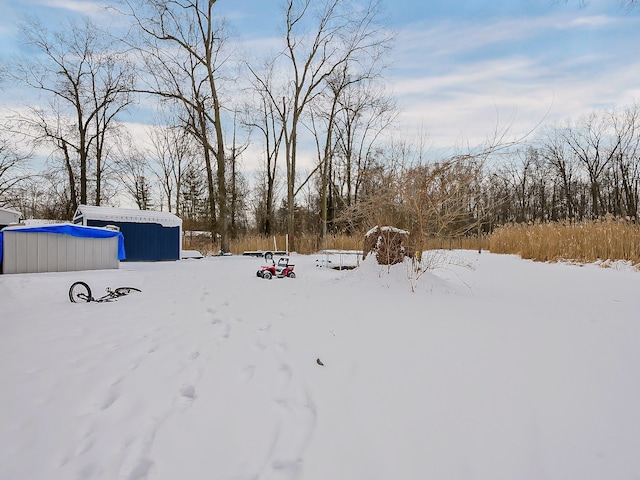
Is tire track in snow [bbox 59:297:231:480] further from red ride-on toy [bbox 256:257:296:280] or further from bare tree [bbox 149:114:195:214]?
bare tree [bbox 149:114:195:214]

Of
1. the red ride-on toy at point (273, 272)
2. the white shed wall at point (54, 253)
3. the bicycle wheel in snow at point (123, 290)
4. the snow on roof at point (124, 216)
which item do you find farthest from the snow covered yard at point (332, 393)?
the snow on roof at point (124, 216)

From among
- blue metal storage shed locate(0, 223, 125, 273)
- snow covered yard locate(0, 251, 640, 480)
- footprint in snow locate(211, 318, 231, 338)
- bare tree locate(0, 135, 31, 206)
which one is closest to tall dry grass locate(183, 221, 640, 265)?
snow covered yard locate(0, 251, 640, 480)

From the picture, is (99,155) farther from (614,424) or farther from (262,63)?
(614,424)

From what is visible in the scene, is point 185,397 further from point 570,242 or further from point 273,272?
point 570,242

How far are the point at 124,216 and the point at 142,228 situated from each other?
2.27 ft

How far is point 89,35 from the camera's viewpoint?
16219 millimetres

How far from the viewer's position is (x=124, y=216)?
1089 centimetres

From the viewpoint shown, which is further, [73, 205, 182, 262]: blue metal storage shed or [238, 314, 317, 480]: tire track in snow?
[73, 205, 182, 262]: blue metal storage shed

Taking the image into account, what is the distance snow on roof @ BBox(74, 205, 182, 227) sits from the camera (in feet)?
34.3

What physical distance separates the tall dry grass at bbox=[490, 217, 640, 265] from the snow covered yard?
3.92m

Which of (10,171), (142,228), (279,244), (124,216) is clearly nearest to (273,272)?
(142,228)

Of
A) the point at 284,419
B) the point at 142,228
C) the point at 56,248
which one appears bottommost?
the point at 284,419

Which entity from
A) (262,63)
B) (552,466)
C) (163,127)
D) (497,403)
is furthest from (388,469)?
(163,127)

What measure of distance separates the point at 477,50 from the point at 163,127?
23.1 m
